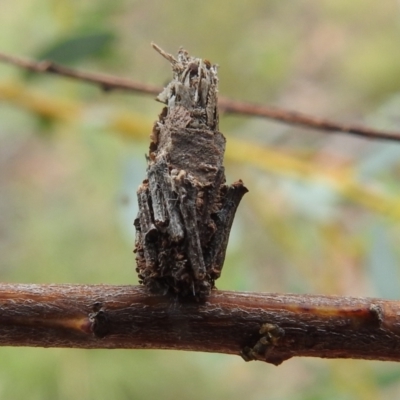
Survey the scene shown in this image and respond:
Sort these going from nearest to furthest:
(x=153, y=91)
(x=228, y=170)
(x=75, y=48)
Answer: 1. (x=153, y=91)
2. (x=75, y=48)
3. (x=228, y=170)

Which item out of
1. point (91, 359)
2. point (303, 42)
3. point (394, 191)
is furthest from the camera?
point (303, 42)

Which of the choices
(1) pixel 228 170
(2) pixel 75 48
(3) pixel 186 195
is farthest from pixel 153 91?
(1) pixel 228 170

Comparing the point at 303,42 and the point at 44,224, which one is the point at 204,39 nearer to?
the point at 303,42

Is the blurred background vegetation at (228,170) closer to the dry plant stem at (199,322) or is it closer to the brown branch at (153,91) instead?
the brown branch at (153,91)

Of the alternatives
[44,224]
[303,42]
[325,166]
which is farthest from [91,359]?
[303,42]

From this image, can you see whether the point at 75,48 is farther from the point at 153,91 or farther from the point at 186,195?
the point at 186,195

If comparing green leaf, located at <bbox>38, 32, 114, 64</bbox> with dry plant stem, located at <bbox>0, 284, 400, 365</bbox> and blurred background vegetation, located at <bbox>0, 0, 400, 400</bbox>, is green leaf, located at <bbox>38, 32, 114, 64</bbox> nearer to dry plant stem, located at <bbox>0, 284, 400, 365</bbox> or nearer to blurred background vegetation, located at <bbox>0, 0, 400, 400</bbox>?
blurred background vegetation, located at <bbox>0, 0, 400, 400</bbox>
